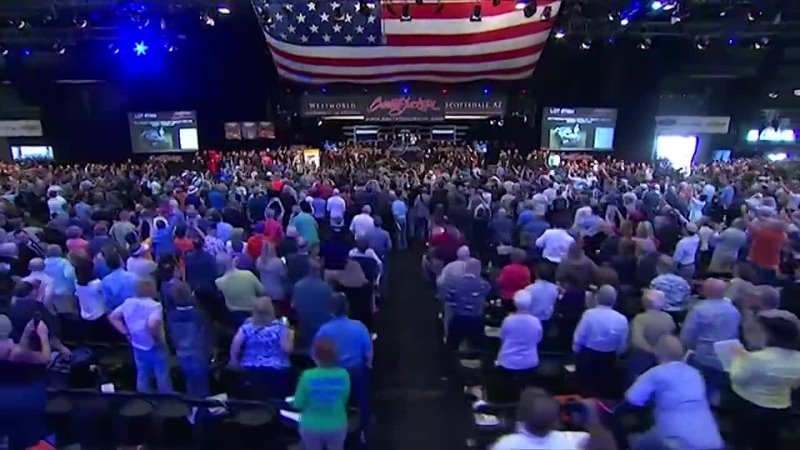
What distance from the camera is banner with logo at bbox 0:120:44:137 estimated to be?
19156 mm

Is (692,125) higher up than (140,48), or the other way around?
(140,48)

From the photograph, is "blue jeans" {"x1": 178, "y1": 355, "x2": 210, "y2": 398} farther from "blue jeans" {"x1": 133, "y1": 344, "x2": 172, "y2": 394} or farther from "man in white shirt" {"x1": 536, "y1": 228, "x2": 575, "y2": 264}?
"man in white shirt" {"x1": 536, "y1": 228, "x2": 575, "y2": 264}

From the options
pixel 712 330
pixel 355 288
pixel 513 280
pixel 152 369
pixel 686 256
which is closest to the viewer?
pixel 712 330

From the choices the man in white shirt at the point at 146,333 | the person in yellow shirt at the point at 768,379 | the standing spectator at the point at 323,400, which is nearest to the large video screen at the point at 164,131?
the man in white shirt at the point at 146,333

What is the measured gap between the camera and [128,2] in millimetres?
13281

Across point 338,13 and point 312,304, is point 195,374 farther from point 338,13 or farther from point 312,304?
point 338,13

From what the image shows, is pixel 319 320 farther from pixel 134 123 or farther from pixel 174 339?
pixel 134 123

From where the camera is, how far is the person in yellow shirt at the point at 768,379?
12.5ft

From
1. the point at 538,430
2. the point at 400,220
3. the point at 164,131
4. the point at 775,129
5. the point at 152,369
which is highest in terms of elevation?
the point at 775,129

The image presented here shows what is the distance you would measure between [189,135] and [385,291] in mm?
13058

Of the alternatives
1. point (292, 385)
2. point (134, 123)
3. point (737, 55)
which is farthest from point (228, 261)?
point (737, 55)

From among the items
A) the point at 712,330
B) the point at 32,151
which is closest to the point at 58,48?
the point at 32,151

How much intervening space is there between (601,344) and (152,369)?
3.31m

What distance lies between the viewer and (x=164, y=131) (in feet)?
63.8
